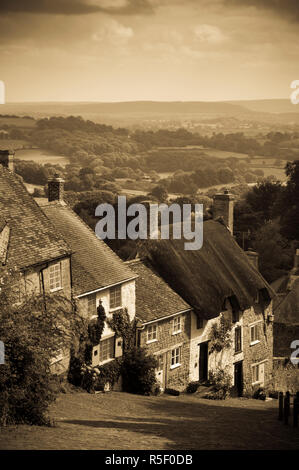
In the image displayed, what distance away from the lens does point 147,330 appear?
29016mm

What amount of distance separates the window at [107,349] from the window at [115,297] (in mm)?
1289

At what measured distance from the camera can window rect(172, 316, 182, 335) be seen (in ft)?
99.1

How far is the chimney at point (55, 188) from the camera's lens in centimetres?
2891

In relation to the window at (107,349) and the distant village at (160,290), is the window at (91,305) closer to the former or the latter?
the distant village at (160,290)

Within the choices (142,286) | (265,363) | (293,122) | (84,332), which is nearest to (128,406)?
(84,332)

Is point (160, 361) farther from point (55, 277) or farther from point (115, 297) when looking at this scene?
point (55, 277)

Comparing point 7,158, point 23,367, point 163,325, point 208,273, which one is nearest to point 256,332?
point 208,273

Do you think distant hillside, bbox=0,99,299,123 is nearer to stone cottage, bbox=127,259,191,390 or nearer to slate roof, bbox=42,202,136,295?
stone cottage, bbox=127,259,191,390

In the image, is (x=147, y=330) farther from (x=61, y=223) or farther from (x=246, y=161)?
(x=246, y=161)

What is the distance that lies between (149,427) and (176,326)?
36.9ft

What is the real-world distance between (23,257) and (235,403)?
1158cm

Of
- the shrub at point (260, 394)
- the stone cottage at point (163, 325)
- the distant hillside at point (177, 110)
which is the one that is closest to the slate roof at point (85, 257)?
the stone cottage at point (163, 325)

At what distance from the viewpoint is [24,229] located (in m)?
24.0

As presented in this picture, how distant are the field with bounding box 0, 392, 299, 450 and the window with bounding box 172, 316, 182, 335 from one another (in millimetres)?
3651
